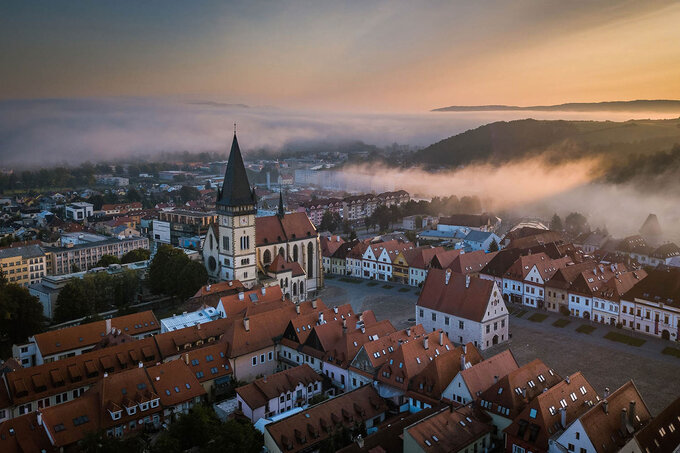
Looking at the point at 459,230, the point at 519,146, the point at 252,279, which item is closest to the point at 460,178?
the point at 519,146

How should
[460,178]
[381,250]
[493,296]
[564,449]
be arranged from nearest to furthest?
[564,449] → [493,296] → [381,250] → [460,178]

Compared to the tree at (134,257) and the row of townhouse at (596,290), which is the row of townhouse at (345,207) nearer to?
the tree at (134,257)

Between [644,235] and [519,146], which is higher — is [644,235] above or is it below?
below

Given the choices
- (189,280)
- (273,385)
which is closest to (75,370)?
(273,385)

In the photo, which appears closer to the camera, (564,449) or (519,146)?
(564,449)

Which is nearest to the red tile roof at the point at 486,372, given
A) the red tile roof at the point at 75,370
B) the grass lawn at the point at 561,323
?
the grass lawn at the point at 561,323

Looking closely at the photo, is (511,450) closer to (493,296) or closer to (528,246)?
(493,296)

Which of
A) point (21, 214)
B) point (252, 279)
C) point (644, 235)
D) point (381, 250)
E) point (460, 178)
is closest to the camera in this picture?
point (252, 279)
